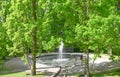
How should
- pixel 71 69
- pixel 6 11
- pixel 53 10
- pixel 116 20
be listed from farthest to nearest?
pixel 6 11
pixel 71 69
pixel 53 10
pixel 116 20

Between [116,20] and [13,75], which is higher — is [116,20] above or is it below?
above

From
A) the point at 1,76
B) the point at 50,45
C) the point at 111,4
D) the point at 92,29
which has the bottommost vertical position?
the point at 1,76

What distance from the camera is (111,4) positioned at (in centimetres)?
1930

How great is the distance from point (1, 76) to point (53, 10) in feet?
23.8

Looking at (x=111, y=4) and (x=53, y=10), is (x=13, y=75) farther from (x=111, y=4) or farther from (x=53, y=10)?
(x=111, y=4)

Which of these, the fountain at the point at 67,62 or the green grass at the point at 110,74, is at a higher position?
the green grass at the point at 110,74

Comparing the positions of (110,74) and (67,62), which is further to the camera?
(67,62)

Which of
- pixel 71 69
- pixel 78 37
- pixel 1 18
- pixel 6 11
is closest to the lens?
pixel 78 37

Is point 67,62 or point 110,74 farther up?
point 110,74

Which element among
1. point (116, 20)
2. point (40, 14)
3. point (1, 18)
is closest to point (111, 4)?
point (116, 20)

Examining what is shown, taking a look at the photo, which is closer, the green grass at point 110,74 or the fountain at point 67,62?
the green grass at point 110,74

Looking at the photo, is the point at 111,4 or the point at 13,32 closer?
the point at 111,4

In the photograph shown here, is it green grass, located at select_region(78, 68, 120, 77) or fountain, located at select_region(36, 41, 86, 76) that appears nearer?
green grass, located at select_region(78, 68, 120, 77)

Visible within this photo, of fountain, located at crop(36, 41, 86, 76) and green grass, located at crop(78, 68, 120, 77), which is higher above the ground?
green grass, located at crop(78, 68, 120, 77)
